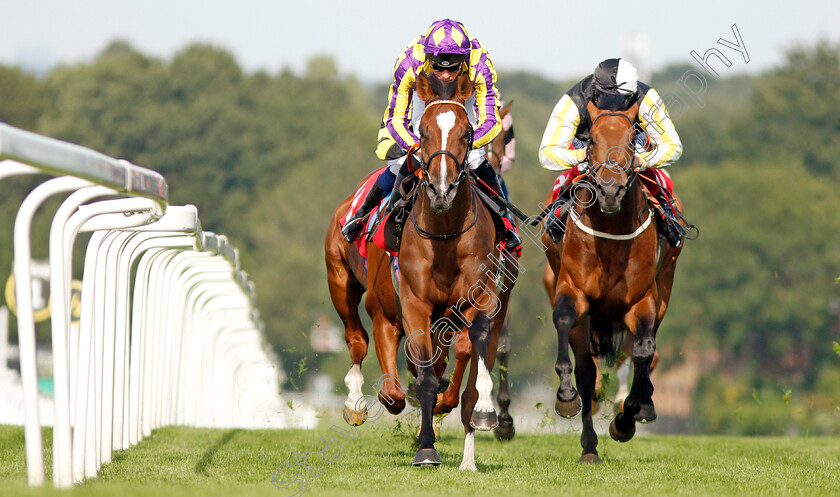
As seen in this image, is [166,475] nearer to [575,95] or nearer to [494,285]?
[494,285]

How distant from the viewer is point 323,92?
229ft

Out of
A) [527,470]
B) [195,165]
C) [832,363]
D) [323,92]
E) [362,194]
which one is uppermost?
[323,92]

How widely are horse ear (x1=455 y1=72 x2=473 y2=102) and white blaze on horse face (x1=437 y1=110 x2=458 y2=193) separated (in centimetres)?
33

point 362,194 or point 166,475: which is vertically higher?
point 362,194

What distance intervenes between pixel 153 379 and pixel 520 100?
87366 millimetres

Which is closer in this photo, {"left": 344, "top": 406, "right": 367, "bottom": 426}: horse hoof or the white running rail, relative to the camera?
the white running rail

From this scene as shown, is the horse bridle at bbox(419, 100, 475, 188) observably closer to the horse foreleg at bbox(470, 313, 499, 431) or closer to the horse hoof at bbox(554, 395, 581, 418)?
the horse foreleg at bbox(470, 313, 499, 431)

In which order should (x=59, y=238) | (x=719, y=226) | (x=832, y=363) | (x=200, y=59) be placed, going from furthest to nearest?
1. (x=200, y=59)
2. (x=719, y=226)
3. (x=832, y=363)
4. (x=59, y=238)

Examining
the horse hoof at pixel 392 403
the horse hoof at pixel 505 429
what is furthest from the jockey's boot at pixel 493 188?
the horse hoof at pixel 505 429

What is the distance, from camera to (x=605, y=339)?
316 inches

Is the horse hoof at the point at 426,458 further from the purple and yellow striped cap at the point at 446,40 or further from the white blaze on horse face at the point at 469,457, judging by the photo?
the purple and yellow striped cap at the point at 446,40

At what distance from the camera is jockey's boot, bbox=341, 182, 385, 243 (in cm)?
738

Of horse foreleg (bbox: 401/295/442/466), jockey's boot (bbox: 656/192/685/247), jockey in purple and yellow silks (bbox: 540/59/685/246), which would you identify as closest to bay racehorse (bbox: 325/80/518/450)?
horse foreleg (bbox: 401/295/442/466)

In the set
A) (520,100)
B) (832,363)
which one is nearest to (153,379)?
(832,363)
